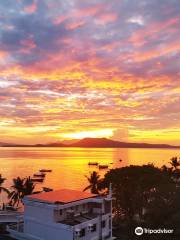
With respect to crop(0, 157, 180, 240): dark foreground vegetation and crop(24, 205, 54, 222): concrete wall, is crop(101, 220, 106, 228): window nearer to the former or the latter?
crop(0, 157, 180, 240): dark foreground vegetation

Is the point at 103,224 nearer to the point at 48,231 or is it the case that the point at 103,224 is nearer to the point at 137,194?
the point at 48,231

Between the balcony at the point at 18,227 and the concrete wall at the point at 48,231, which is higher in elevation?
the concrete wall at the point at 48,231

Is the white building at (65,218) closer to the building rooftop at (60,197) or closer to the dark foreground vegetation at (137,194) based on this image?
the building rooftop at (60,197)

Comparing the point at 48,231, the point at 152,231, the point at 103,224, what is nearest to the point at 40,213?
the point at 48,231

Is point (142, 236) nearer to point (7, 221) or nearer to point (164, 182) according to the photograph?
point (164, 182)

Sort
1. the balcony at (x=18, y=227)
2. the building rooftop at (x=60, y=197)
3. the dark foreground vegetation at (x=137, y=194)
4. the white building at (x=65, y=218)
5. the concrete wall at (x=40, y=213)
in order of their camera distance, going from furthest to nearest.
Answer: the dark foreground vegetation at (x=137, y=194) < the balcony at (x=18, y=227) < the building rooftop at (x=60, y=197) < the concrete wall at (x=40, y=213) < the white building at (x=65, y=218)

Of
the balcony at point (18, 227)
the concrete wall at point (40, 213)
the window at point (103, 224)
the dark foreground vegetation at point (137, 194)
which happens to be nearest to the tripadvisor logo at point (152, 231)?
the window at point (103, 224)

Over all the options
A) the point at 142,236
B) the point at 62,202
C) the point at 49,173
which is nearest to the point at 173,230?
the point at 142,236

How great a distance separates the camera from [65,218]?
34.6 m

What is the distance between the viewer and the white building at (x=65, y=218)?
33.0 m

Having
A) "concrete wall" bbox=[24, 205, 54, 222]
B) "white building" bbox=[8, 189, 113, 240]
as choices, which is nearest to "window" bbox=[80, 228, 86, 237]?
"white building" bbox=[8, 189, 113, 240]

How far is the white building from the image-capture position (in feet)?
108

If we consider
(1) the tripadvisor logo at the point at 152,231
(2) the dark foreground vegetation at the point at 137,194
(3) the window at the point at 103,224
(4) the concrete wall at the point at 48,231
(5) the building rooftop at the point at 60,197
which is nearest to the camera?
(1) the tripadvisor logo at the point at 152,231

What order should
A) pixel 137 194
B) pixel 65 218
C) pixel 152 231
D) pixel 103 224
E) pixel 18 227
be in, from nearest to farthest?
pixel 152 231, pixel 65 218, pixel 103 224, pixel 18 227, pixel 137 194
